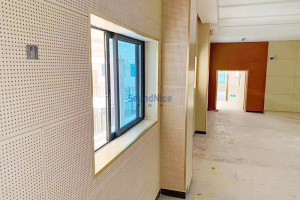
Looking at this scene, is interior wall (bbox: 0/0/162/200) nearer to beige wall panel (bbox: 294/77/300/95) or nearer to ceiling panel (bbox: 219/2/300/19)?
ceiling panel (bbox: 219/2/300/19)

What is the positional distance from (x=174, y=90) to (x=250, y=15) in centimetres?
357

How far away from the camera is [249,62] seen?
30.5 ft

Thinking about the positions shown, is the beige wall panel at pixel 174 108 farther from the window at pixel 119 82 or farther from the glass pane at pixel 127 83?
the glass pane at pixel 127 83

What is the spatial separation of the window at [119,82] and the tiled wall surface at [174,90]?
35cm

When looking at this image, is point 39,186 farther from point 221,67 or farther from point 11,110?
point 221,67

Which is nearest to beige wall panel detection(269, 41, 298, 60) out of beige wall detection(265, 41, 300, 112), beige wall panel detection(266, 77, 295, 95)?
beige wall detection(265, 41, 300, 112)

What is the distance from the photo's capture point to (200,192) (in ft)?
10.7

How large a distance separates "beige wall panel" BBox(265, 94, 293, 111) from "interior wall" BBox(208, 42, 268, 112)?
0.89ft

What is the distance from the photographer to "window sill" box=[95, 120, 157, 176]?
1.67m

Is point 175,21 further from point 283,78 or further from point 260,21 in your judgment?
point 283,78

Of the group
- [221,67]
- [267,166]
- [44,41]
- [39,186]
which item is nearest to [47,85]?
[44,41]

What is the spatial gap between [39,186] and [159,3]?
95.3 inches

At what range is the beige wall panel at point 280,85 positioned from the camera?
9.22 metres

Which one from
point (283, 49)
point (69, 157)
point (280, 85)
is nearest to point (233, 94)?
point (280, 85)
